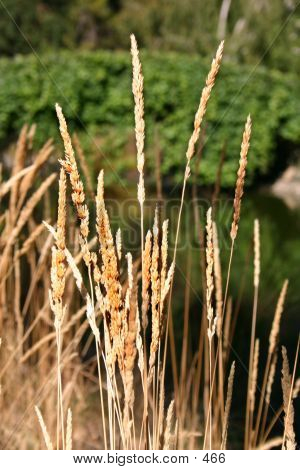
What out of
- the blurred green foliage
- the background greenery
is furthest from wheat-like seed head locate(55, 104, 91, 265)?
the blurred green foliage

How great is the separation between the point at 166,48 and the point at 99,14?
3.52m

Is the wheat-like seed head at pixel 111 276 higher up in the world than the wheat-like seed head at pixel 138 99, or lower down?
lower down

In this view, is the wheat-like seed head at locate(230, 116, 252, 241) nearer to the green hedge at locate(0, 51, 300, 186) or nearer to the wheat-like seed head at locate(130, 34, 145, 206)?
the wheat-like seed head at locate(130, 34, 145, 206)

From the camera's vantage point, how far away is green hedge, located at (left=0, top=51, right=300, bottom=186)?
9922mm

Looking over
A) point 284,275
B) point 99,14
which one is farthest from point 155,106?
point 99,14

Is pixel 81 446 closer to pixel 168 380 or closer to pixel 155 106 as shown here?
pixel 168 380

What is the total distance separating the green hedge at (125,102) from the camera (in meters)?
9.92
